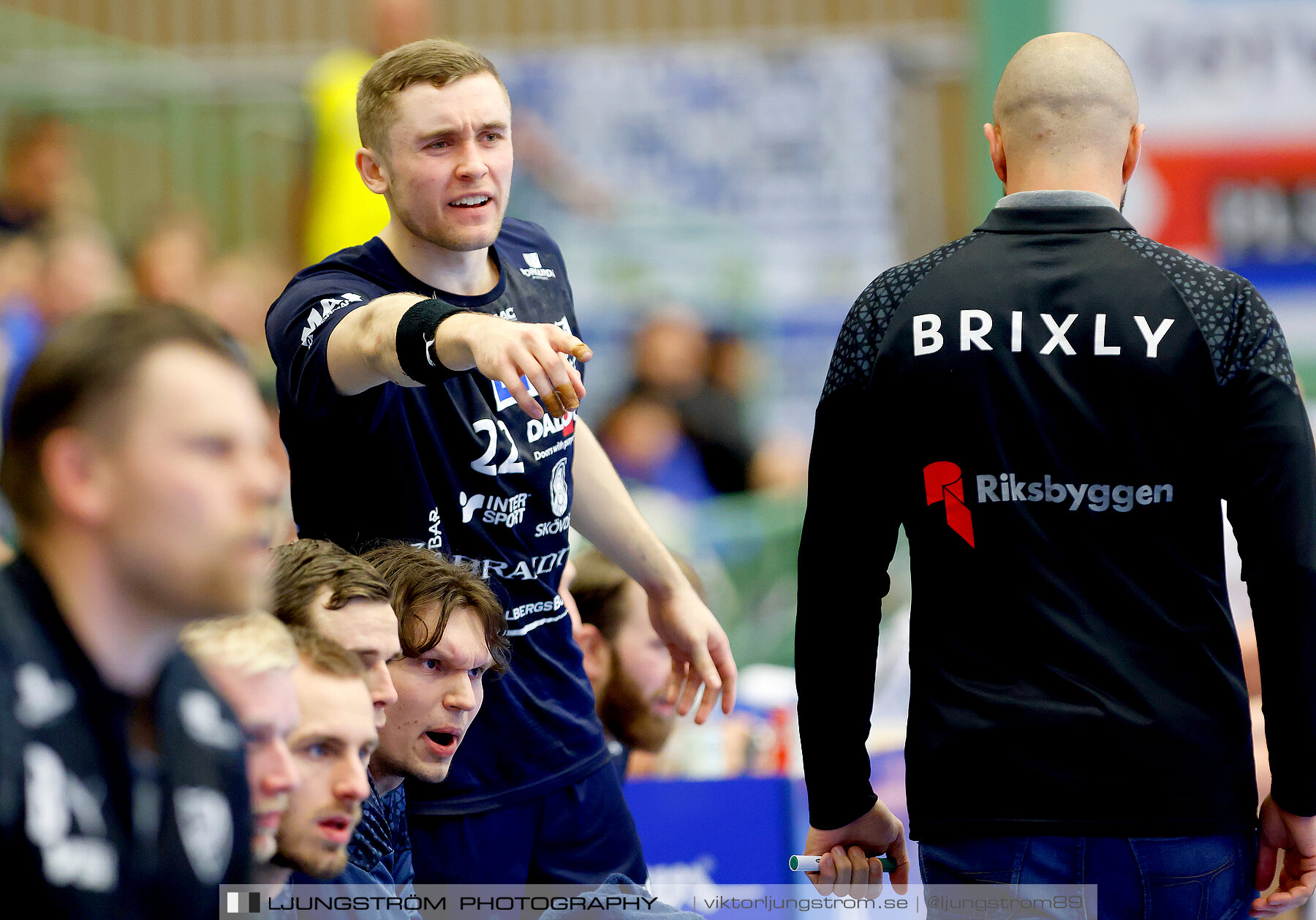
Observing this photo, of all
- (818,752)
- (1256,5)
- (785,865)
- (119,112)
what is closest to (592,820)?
(818,752)

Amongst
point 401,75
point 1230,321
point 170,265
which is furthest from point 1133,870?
point 170,265

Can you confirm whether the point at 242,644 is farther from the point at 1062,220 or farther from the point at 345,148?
the point at 345,148

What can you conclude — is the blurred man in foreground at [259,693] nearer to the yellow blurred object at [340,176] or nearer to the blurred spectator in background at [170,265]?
the yellow blurred object at [340,176]

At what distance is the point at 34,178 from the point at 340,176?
7.10ft

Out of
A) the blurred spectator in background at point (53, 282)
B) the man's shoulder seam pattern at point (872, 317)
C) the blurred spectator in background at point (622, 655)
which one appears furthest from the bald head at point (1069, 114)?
the blurred spectator in background at point (53, 282)

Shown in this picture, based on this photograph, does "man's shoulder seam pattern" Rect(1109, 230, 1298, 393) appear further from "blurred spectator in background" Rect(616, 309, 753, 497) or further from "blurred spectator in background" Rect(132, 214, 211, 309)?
"blurred spectator in background" Rect(132, 214, 211, 309)

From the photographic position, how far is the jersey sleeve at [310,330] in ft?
7.66

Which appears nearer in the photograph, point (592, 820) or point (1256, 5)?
point (592, 820)

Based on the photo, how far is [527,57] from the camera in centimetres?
996

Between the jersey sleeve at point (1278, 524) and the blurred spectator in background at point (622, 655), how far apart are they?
1.73 metres

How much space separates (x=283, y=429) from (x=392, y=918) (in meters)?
0.84

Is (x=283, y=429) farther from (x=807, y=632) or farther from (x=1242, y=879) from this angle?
(x=1242, y=879)

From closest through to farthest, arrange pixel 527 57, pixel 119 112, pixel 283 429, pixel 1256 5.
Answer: pixel 283 429 → pixel 1256 5 → pixel 119 112 → pixel 527 57

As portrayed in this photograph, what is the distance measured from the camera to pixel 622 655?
3717mm
